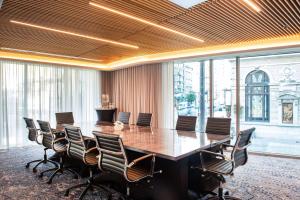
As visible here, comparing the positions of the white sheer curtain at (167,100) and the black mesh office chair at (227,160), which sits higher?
the white sheer curtain at (167,100)

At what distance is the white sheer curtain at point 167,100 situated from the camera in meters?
6.50

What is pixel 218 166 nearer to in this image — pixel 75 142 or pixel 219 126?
pixel 219 126

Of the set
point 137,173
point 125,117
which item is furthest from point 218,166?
point 125,117

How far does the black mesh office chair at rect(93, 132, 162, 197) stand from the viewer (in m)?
2.44

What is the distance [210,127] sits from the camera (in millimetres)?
3936

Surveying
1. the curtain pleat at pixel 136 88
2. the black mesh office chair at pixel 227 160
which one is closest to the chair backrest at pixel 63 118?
the curtain pleat at pixel 136 88

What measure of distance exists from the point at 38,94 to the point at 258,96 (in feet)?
20.5

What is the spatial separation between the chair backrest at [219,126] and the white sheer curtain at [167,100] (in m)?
2.56

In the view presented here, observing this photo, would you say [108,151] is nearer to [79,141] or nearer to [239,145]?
[79,141]

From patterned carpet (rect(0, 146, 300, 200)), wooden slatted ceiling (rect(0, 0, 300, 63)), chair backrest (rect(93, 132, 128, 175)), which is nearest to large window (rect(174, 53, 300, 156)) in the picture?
patterned carpet (rect(0, 146, 300, 200))

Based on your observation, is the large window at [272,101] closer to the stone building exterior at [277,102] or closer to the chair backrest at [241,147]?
the stone building exterior at [277,102]

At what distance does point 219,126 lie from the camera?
3.81 meters

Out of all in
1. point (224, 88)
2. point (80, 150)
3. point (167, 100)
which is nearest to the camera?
point (80, 150)

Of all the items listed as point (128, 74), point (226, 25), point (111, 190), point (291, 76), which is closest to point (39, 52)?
point (128, 74)
